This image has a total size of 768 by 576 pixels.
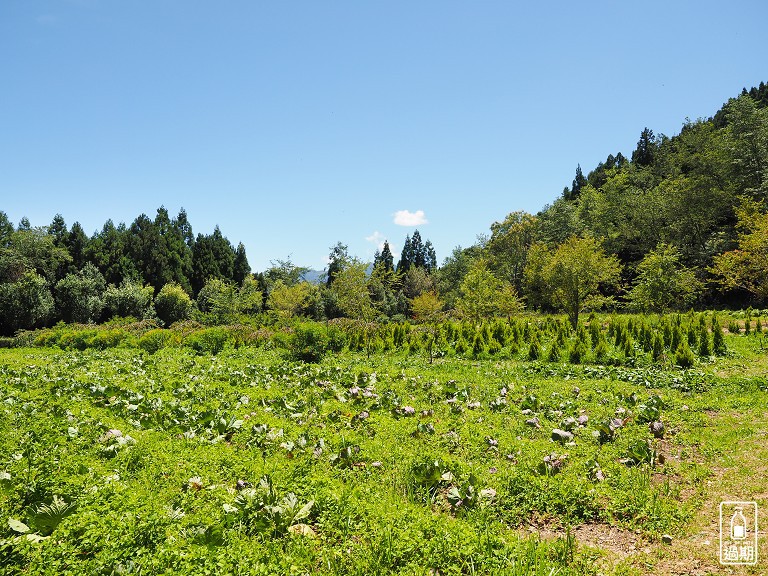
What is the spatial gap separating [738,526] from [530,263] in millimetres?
31004

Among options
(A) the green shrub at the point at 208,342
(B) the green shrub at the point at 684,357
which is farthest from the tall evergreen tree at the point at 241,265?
(B) the green shrub at the point at 684,357

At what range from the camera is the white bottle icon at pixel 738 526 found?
10.1 ft

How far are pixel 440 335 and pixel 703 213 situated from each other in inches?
1216

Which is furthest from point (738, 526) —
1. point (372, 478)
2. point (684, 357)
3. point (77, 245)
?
point (77, 245)

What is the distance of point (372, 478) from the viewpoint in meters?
4.04

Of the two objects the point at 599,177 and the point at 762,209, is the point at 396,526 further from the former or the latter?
the point at 599,177

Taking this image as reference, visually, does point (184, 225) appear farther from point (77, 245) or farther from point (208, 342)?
point (208, 342)

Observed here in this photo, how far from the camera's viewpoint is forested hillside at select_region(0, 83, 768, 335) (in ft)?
68.2

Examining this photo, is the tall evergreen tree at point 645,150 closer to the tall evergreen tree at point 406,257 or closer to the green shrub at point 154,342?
the tall evergreen tree at point 406,257

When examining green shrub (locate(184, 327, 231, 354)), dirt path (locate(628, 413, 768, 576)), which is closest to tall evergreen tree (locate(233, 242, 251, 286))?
green shrub (locate(184, 327, 231, 354))

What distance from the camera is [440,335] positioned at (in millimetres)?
14945

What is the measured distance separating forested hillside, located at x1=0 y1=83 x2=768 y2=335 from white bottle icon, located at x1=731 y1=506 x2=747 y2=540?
16481mm

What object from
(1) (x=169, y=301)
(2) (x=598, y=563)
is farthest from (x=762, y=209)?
(1) (x=169, y=301)

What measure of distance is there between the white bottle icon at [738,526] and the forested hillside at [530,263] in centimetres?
1648
